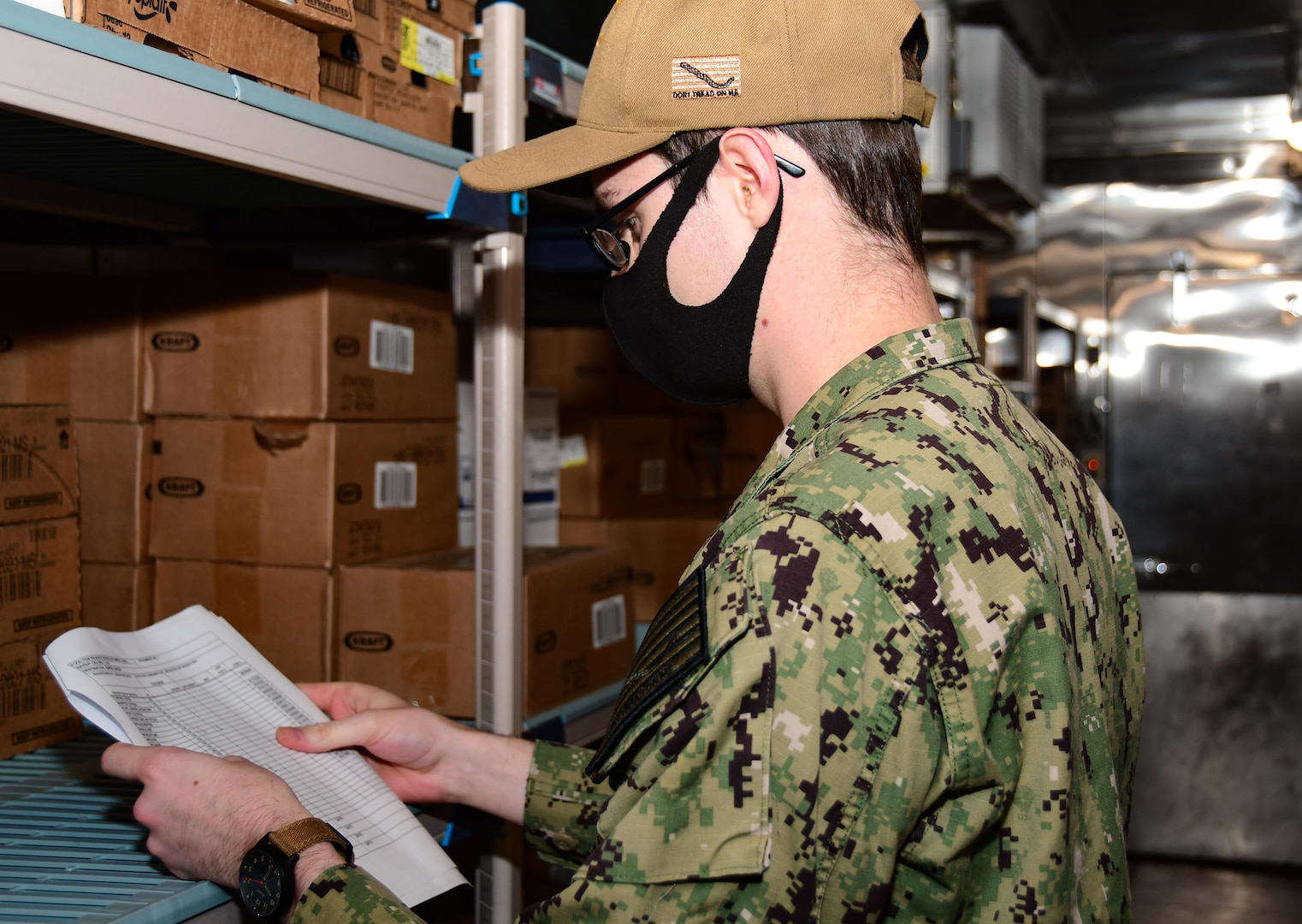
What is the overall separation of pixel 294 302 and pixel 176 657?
614mm

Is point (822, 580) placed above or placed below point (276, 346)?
below

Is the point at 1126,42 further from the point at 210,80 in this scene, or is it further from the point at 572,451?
the point at 210,80

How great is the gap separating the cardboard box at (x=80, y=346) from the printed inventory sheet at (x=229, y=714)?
598mm

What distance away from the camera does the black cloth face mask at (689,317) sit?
99 cm

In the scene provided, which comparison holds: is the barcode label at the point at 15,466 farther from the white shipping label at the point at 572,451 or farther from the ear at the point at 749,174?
the white shipping label at the point at 572,451

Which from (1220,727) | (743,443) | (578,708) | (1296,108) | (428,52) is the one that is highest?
(1296,108)

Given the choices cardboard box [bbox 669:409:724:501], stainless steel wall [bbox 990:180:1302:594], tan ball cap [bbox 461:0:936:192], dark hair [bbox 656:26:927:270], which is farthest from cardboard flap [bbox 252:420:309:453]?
stainless steel wall [bbox 990:180:1302:594]

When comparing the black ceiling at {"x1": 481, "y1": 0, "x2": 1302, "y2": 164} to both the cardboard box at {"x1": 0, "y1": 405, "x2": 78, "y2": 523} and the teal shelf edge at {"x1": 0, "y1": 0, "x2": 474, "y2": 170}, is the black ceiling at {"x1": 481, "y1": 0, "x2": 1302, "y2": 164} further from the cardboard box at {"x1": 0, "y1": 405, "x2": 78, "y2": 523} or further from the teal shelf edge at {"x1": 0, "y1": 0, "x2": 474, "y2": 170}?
the cardboard box at {"x1": 0, "y1": 405, "x2": 78, "y2": 523}

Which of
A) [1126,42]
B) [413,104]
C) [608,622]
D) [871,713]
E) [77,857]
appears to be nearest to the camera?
[871,713]

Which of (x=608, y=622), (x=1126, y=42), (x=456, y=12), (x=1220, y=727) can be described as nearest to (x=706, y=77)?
(x=456, y=12)

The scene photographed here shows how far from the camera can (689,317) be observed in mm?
1050

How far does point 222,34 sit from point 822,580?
2.78 feet

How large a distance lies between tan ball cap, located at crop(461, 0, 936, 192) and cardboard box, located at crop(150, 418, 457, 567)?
796mm

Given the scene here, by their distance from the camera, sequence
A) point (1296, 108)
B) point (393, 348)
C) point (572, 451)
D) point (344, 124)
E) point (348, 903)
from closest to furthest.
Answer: point (348, 903)
point (344, 124)
point (393, 348)
point (572, 451)
point (1296, 108)
